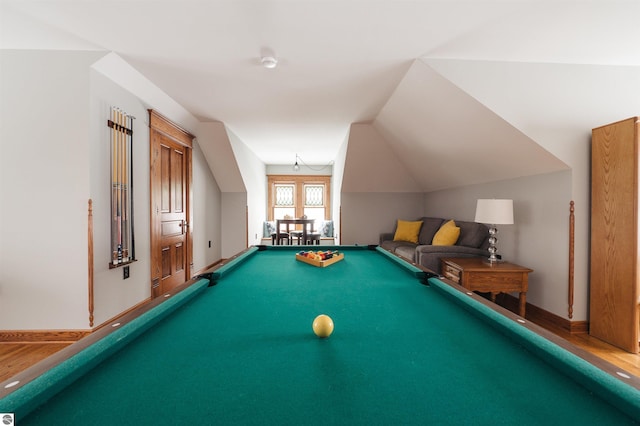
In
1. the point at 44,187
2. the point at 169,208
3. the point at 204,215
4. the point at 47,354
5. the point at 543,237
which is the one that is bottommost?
the point at 47,354

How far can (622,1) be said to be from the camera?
1.67 meters

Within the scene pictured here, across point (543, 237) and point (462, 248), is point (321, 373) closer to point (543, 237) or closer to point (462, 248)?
point (543, 237)

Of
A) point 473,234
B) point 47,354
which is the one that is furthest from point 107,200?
point 473,234

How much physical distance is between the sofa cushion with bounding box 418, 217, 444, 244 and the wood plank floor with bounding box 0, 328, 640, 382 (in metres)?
2.20

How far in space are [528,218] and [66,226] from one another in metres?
4.20

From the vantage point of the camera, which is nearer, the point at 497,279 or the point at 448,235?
the point at 497,279

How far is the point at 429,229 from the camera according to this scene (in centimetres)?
459

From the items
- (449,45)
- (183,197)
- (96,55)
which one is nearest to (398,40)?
(449,45)

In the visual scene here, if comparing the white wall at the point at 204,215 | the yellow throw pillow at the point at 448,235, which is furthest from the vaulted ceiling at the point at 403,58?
the white wall at the point at 204,215

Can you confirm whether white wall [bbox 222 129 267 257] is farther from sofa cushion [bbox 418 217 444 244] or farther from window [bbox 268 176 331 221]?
sofa cushion [bbox 418 217 444 244]

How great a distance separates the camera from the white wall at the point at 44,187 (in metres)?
2.24

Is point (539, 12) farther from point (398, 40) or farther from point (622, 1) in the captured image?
point (398, 40)

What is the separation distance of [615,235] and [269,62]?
308 cm

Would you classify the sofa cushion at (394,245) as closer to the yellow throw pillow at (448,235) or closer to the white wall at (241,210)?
the yellow throw pillow at (448,235)
